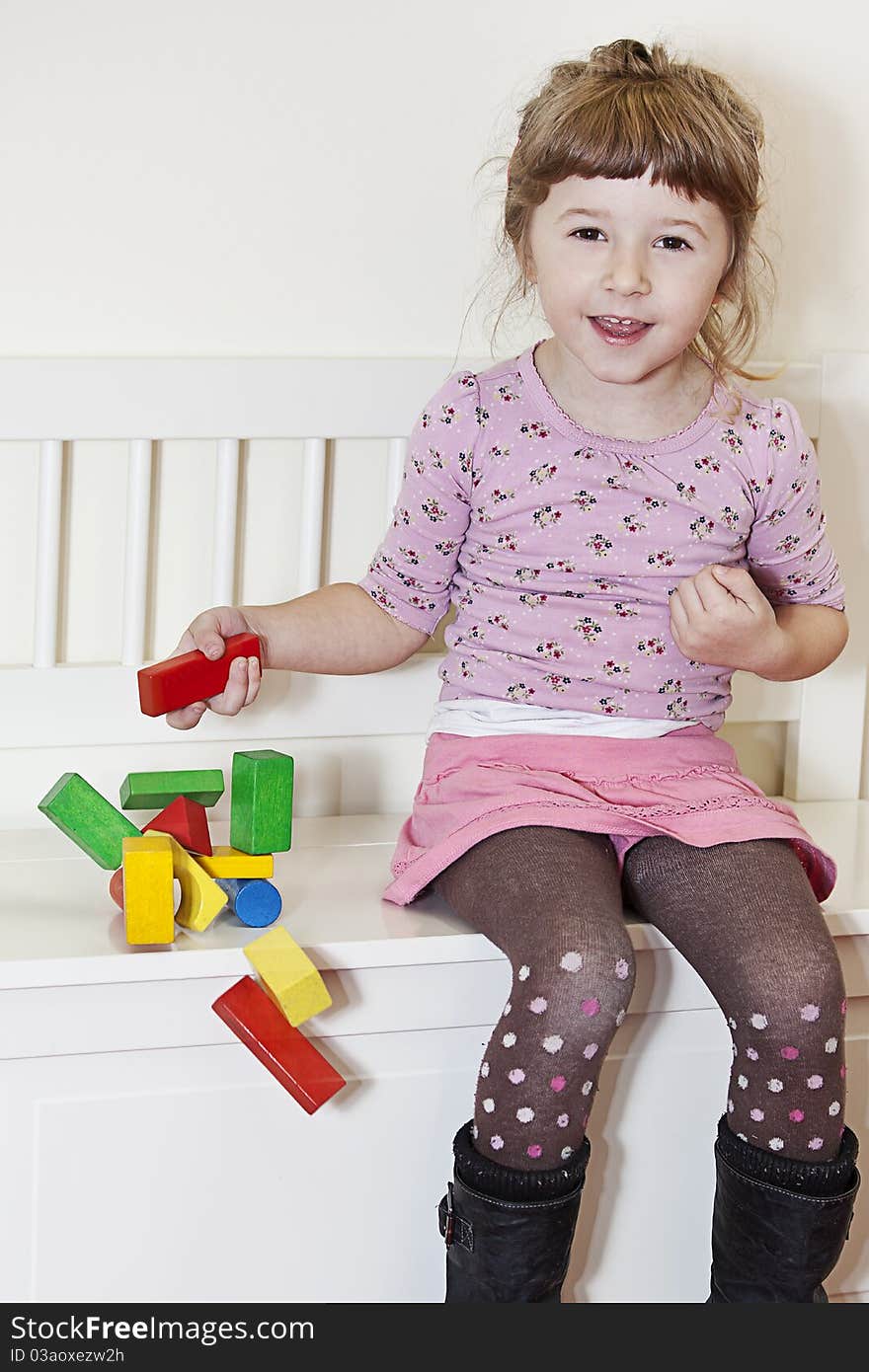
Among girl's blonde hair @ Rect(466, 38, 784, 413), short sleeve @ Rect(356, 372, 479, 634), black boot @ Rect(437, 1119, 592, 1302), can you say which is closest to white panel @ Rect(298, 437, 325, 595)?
short sleeve @ Rect(356, 372, 479, 634)

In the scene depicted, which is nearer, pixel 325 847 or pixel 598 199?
pixel 598 199

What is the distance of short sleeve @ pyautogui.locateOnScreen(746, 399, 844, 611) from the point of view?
1.18m

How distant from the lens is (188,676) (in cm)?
111

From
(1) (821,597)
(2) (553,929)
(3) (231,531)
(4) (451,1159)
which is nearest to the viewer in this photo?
(2) (553,929)

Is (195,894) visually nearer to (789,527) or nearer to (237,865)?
(237,865)

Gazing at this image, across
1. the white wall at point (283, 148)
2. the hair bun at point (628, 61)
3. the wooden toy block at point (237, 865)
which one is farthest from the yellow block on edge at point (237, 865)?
the hair bun at point (628, 61)

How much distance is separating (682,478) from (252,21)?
49 centimetres

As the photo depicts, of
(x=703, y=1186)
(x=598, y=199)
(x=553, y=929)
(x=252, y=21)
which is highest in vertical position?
(x=252, y=21)

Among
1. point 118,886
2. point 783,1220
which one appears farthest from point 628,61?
point 783,1220

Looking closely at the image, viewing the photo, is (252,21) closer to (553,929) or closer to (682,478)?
(682,478)

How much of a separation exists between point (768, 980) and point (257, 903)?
1.08 feet

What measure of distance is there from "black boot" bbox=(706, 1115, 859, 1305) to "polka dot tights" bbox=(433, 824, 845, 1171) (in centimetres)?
1

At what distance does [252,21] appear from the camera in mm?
1289

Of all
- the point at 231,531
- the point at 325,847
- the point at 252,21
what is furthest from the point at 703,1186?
the point at 252,21
